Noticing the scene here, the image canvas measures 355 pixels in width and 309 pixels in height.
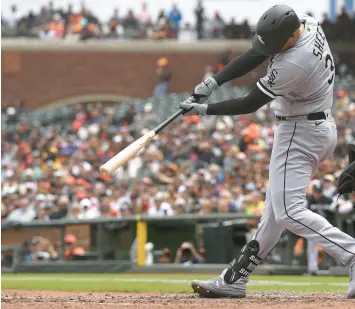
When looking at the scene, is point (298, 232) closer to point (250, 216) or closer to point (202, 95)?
point (202, 95)

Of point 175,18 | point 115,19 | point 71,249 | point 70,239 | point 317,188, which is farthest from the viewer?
point 115,19

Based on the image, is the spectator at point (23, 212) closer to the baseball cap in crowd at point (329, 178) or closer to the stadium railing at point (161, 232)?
the stadium railing at point (161, 232)

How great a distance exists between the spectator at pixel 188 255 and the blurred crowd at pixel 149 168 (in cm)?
83

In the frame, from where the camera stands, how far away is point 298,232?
260 inches

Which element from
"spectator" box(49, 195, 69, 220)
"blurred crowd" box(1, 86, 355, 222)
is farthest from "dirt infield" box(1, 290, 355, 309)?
"spectator" box(49, 195, 69, 220)

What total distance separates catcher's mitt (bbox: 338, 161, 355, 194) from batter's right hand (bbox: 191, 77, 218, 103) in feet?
3.68

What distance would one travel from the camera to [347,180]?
6906 mm

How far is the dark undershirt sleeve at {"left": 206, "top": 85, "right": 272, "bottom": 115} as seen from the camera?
6.43 m

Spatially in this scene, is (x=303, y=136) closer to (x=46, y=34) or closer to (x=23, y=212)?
(x=23, y=212)

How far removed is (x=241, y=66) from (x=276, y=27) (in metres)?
0.63

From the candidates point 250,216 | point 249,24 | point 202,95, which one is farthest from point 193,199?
point 249,24

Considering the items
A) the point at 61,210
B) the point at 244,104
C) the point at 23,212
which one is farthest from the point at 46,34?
the point at 244,104

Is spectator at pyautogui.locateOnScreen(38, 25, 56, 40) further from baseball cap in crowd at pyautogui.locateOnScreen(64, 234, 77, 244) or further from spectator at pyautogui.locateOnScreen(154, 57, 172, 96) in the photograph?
baseball cap in crowd at pyautogui.locateOnScreen(64, 234, 77, 244)

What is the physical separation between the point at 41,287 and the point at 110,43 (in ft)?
83.0
